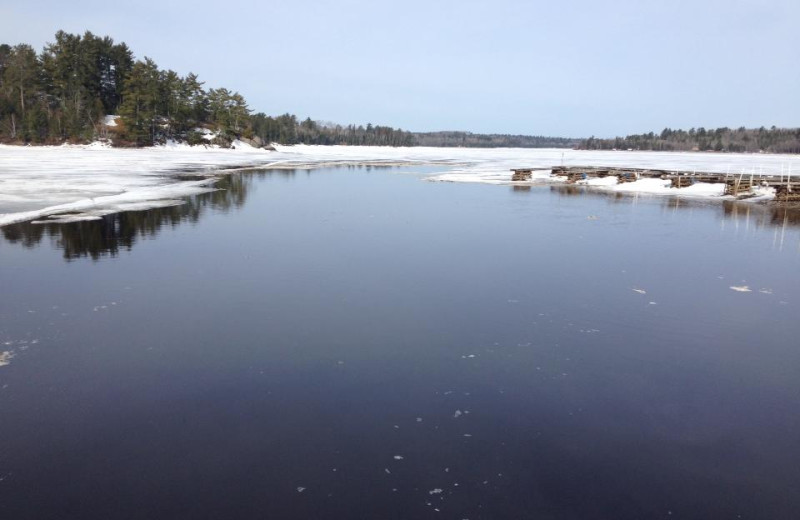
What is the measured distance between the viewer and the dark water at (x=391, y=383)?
4457mm

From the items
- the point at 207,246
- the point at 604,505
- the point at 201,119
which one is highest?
the point at 201,119

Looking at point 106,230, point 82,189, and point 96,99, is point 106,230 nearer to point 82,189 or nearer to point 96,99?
point 82,189

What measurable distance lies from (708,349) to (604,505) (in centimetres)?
431

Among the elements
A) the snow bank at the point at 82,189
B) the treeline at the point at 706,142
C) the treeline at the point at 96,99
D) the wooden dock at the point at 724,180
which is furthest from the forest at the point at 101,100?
the treeline at the point at 706,142

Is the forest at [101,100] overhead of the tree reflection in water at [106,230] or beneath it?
overhead

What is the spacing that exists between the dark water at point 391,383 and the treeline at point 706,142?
7202 inches

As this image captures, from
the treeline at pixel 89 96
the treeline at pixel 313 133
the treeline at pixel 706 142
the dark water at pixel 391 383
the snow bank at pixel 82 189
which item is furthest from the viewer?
the treeline at pixel 706 142

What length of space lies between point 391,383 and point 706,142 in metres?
195

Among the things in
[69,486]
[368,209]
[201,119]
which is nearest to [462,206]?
[368,209]

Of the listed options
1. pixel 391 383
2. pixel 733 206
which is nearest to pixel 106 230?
pixel 391 383

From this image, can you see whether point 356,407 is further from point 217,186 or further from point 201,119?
point 201,119

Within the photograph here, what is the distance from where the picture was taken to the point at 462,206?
2205 centimetres

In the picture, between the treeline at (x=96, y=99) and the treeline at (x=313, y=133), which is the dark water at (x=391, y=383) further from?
the treeline at (x=313, y=133)

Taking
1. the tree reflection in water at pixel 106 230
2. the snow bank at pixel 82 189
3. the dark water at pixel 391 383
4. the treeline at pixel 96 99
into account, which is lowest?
the dark water at pixel 391 383
